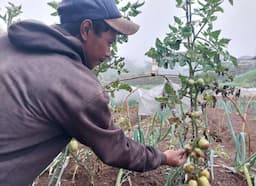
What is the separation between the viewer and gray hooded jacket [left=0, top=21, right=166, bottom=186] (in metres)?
1.29

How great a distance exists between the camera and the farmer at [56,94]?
1.29m

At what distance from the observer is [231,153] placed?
118 inches

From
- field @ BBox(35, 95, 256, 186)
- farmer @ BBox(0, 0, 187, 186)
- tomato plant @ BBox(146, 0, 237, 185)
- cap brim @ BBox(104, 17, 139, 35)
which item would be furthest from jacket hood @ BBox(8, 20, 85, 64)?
field @ BBox(35, 95, 256, 186)

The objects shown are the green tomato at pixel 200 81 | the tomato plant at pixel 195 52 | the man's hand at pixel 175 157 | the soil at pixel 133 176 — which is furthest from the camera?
the soil at pixel 133 176

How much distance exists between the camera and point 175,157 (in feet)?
5.22

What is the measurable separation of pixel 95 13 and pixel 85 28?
55mm

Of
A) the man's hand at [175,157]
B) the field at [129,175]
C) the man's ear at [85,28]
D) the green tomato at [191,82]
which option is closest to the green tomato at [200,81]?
the green tomato at [191,82]

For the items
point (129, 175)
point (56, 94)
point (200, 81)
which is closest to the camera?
point (56, 94)

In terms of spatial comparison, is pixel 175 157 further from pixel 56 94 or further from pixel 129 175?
pixel 129 175

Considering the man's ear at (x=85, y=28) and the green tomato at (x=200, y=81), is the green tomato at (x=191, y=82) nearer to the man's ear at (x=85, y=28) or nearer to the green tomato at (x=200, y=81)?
the green tomato at (x=200, y=81)

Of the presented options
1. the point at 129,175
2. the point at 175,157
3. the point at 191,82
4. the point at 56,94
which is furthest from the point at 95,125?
the point at 129,175

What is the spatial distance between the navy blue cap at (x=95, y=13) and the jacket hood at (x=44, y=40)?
90 mm

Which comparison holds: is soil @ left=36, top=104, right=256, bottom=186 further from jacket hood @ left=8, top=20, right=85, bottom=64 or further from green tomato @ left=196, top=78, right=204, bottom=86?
jacket hood @ left=8, top=20, right=85, bottom=64

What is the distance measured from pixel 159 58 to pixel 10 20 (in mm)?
1100
